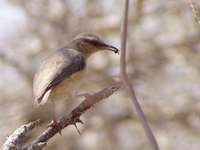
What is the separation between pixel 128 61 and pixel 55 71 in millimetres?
3708

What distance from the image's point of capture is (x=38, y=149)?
254 centimetres

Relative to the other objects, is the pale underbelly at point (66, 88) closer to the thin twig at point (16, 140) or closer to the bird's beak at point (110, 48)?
the bird's beak at point (110, 48)

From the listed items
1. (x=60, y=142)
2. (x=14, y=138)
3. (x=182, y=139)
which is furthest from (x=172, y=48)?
(x=14, y=138)

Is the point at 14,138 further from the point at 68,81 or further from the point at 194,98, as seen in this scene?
the point at 194,98

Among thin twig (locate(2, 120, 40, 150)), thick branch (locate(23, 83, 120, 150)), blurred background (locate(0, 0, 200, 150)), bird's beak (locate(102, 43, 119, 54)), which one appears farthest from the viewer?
blurred background (locate(0, 0, 200, 150))

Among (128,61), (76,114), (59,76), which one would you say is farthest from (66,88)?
(128,61)

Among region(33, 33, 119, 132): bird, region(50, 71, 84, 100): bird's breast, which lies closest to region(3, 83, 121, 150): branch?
region(33, 33, 119, 132): bird

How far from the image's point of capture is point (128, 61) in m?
7.68

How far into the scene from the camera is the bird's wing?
3.88 m

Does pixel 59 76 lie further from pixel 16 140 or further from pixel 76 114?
pixel 16 140

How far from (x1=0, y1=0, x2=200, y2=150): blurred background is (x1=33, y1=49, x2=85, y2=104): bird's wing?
3.00 metres

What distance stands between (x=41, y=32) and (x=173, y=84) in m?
1.72

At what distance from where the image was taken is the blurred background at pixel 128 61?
24.9 feet

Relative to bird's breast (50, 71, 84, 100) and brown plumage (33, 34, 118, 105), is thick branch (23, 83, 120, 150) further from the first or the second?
bird's breast (50, 71, 84, 100)
